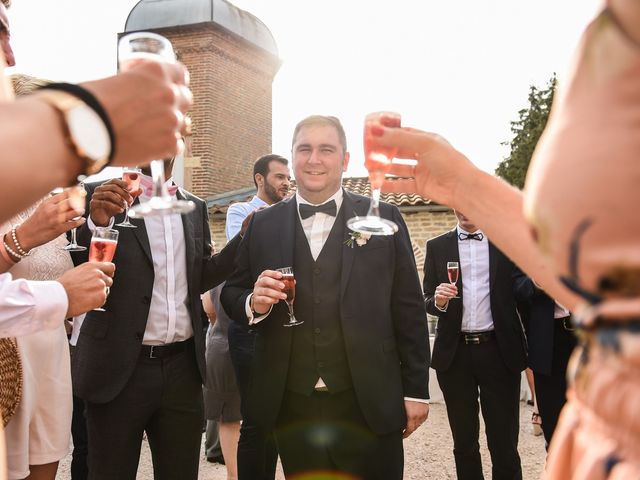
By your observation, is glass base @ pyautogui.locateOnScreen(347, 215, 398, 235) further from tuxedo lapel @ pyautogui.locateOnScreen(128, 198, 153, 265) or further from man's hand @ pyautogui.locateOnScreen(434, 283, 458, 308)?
man's hand @ pyautogui.locateOnScreen(434, 283, 458, 308)

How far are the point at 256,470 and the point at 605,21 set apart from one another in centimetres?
384

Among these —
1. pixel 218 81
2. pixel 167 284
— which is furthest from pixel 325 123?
pixel 218 81

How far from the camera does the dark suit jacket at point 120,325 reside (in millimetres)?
3049

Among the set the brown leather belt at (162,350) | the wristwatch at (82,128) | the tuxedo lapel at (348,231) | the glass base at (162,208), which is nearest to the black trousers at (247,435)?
the brown leather belt at (162,350)

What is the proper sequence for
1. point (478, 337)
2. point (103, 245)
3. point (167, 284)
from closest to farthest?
point (103, 245), point (167, 284), point (478, 337)

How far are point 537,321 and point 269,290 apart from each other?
2490 millimetres

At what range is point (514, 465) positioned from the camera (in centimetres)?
436

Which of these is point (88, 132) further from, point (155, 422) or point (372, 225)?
point (155, 422)

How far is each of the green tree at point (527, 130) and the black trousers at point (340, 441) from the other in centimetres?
2345

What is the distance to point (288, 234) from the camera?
10.9 ft

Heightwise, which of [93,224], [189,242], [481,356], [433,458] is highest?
[93,224]

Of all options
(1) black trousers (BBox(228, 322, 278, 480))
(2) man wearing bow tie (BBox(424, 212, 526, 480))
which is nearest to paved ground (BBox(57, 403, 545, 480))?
(1) black trousers (BBox(228, 322, 278, 480))

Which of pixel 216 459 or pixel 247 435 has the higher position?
pixel 247 435

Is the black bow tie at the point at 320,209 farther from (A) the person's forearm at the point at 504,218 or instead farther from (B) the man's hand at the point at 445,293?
(A) the person's forearm at the point at 504,218
